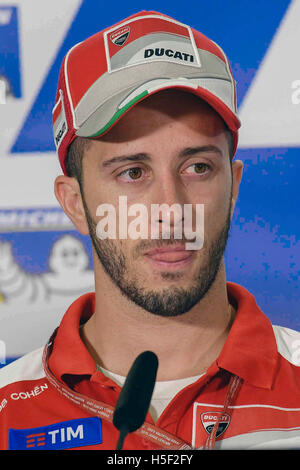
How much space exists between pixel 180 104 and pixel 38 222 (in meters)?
0.67

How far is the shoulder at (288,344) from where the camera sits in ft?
4.64

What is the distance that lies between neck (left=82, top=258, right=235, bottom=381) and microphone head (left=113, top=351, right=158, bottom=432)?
1.52ft

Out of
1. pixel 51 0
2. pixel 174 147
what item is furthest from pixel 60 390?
pixel 51 0

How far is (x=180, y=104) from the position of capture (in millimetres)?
1250

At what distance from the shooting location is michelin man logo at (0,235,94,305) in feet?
5.79

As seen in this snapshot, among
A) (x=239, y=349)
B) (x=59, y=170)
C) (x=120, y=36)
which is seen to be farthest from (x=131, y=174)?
(x=59, y=170)

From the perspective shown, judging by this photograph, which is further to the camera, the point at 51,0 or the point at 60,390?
the point at 51,0

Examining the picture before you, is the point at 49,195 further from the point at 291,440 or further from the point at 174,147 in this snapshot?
the point at 291,440

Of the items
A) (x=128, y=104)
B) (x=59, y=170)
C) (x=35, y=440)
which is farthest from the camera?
(x=59, y=170)

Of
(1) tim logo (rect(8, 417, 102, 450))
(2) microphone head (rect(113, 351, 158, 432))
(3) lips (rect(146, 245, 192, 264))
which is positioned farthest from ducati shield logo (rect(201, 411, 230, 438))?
(2) microphone head (rect(113, 351, 158, 432))

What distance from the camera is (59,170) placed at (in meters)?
1.76

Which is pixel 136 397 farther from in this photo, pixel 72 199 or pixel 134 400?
pixel 72 199

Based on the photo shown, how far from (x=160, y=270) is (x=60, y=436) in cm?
40

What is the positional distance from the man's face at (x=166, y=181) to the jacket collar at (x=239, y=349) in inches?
5.6
